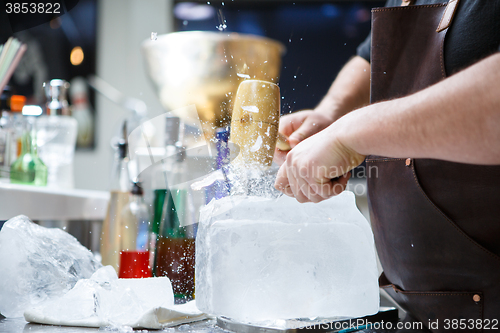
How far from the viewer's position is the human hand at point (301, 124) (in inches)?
31.1

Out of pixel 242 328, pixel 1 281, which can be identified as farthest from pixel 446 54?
pixel 1 281

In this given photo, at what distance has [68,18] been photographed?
229cm

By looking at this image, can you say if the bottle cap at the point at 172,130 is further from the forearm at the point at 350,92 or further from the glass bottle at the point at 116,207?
the forearm at the point at 350,92

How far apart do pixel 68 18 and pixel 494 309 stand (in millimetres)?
2339

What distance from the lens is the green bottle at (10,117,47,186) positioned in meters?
1.10

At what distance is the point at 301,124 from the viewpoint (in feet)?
2.90

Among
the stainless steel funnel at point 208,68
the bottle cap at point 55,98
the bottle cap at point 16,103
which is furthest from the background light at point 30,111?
the stainless steel funnel at point 208,68

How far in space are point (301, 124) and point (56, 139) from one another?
859 millimetres

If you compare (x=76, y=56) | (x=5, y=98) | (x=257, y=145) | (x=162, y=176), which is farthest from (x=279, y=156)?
(x=76, y=56)

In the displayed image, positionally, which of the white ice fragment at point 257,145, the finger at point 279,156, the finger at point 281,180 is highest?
the white ice fragment at point 257,145

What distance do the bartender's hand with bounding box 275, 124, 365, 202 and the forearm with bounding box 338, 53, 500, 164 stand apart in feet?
0.14

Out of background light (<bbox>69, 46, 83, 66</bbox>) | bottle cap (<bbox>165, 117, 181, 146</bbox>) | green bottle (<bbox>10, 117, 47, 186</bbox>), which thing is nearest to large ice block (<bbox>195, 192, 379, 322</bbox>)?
bottle cap (<bbox>165, 117, 181, 146</bbox>)

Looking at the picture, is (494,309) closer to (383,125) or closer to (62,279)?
(383,125)

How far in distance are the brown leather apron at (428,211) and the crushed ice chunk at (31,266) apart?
475mm
